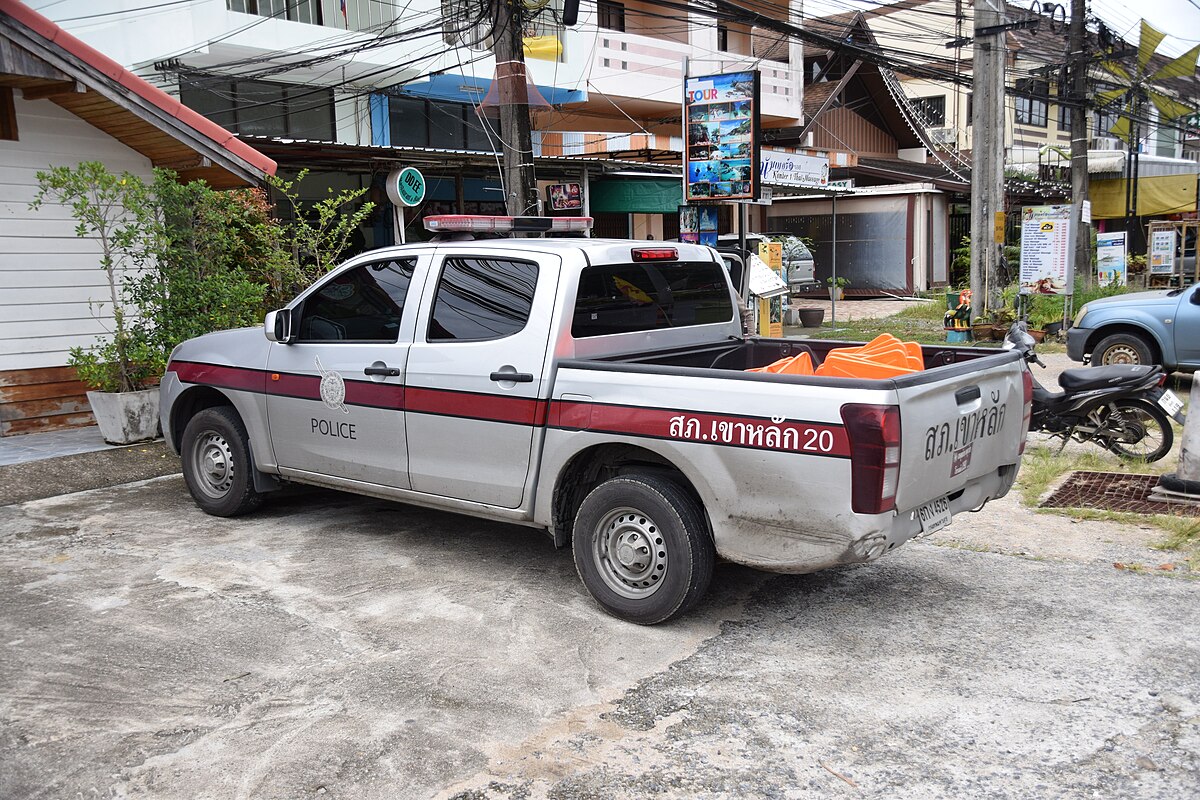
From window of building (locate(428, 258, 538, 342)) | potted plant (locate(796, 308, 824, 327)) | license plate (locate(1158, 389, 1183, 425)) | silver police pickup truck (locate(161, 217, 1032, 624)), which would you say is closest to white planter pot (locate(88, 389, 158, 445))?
silver police pickup truck (locate(161, 217, 1032, 624))

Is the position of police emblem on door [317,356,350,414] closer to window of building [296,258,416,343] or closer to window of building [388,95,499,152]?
window of building [296,258,416,343]

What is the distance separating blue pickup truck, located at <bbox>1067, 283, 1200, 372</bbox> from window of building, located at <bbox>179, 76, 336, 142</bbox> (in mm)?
13074

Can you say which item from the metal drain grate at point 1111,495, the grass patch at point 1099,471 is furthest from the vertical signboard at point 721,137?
the metal drain grate at point 1111,495

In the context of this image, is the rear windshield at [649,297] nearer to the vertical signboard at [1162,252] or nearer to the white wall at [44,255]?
the white wall at [44,255]

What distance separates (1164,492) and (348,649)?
569 cm

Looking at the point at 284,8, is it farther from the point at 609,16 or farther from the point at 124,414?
the point at 124,414

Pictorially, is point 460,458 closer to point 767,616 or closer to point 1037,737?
point 767,616

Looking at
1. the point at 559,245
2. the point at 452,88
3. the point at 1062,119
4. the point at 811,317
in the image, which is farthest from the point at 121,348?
the point at 1062,119

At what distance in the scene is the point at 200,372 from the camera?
7078 mm

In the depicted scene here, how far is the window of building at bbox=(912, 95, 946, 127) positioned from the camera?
39.8m

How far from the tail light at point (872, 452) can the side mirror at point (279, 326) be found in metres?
3.82

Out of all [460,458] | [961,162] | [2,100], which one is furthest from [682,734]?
[961,162]

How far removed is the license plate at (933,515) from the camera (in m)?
4.65

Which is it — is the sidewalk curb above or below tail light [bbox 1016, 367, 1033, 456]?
below
